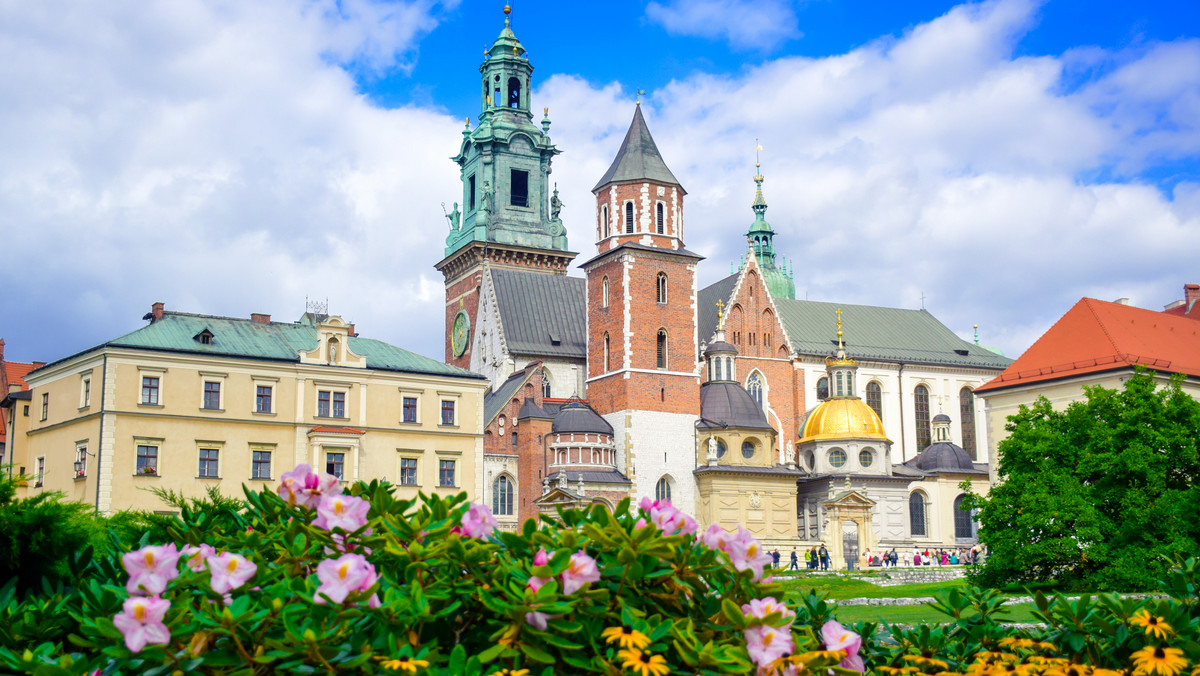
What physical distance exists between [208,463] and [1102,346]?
35.0 m

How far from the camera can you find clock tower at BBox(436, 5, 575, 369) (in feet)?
240

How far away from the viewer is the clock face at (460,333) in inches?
2771

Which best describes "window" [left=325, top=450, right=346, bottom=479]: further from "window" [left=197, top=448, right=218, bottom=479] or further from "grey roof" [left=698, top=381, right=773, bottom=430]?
"grey roof" [left=698, top=381, right=773, bottom=430]

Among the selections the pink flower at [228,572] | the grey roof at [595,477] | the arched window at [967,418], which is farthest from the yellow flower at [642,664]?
the arched window at [967,418]

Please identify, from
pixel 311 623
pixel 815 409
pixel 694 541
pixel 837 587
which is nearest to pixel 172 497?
pixel 311 623

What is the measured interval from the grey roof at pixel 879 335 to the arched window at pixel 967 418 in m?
1.96

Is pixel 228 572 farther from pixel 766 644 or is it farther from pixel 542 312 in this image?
pixel 542 312

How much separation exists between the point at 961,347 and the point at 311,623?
76886 mm

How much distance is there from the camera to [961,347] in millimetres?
77750

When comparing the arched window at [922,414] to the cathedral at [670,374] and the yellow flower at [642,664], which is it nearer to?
the cathedral at [670,374]

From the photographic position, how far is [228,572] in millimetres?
4934

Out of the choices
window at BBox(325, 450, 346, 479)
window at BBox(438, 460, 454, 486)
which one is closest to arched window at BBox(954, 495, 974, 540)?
window at BBox(438, 460, 454, 486)

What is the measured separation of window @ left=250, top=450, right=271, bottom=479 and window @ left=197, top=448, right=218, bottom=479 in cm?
123

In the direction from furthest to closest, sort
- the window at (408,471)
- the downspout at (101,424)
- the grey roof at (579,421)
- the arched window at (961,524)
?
the arched window at (961,524)
the grey roof at (579,421)
the window at (408,471)
the downspout at (101,424)
